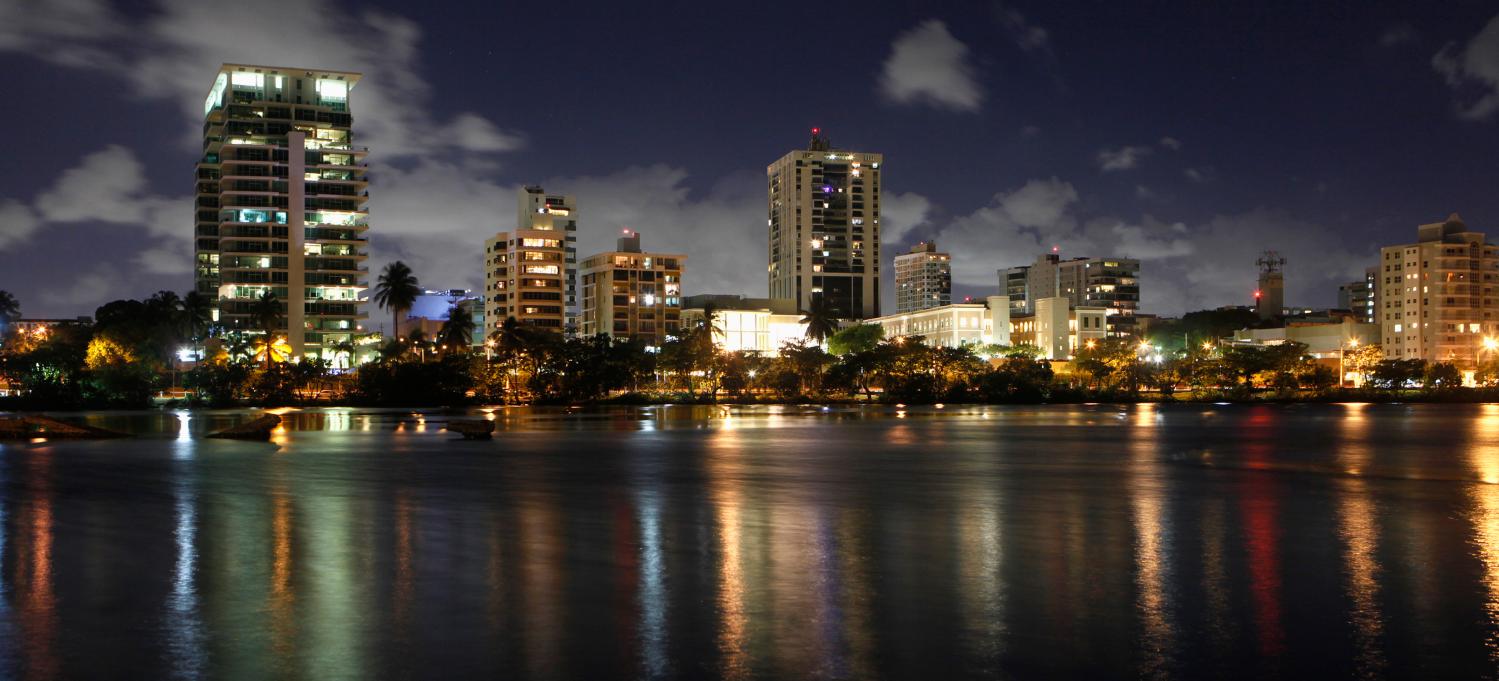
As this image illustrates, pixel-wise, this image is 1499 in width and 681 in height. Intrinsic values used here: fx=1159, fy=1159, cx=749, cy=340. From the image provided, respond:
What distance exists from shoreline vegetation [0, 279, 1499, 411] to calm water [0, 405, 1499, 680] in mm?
89094

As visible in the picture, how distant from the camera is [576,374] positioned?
140 meters

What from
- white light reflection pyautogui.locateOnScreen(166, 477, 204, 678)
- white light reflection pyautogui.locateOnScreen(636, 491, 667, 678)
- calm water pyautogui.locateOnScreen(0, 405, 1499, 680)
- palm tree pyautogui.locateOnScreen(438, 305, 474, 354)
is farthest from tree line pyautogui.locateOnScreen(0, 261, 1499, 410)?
white light reflection pyautogui.locateOnScreen(636, 491, 667, 678)

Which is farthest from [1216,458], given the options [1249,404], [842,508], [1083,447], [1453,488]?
[1249,404]

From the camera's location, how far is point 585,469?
40781 millimetres

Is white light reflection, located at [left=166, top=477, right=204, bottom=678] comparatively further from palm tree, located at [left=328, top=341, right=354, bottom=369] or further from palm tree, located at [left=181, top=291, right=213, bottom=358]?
palm tree, located at [left=328, top=341, right=354, bottom=369]

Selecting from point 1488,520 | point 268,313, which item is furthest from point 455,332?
point 1488,520

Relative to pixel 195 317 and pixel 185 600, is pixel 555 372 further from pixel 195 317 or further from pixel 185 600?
pixel 185 600

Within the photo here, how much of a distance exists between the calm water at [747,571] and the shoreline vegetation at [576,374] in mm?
89094

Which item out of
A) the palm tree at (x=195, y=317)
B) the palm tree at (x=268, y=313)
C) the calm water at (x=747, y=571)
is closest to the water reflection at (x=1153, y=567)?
the calm water at (x=747, y=571)

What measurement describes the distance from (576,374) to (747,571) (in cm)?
12304

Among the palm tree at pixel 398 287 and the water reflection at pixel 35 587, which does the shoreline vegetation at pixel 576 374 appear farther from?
the water reflection at pixel 35 587

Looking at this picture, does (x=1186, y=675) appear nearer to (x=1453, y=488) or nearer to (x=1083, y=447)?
(x=1453, y=488)

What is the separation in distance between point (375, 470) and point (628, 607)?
26855 mm

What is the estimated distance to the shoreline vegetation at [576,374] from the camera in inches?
4951
